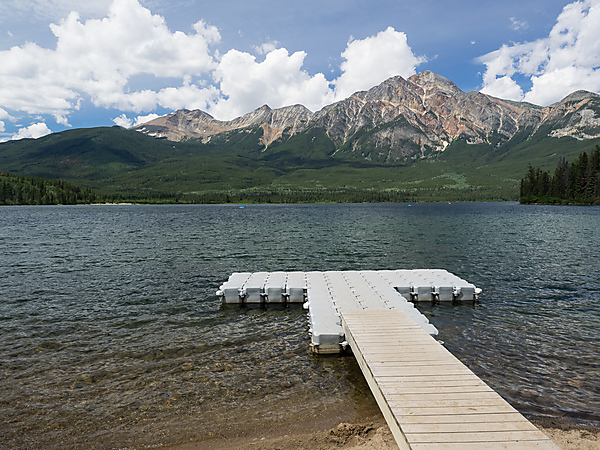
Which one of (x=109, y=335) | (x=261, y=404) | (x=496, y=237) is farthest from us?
(x=496, y=237)

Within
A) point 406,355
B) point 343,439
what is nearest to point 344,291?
point 406,355

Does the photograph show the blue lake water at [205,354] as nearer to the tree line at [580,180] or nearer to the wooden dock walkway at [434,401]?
the wooden dock walkway at [434,401]

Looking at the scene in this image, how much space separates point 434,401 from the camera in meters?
10.1

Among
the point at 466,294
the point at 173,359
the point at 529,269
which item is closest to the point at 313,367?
the point at 173,359

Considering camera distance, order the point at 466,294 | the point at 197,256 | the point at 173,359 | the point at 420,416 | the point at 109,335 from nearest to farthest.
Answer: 1. the point at 420,416
2. the point at 173,359
3. the point at 109,335
4. the point at 466,294
5. the point at 197,256

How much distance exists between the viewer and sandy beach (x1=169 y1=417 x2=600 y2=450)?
1092 centimetres

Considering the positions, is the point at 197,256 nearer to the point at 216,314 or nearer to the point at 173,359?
the point at 216,314

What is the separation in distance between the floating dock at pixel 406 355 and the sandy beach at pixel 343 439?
1.19 m

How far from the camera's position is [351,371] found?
53.2 feet

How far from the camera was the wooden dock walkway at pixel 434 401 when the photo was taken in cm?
846

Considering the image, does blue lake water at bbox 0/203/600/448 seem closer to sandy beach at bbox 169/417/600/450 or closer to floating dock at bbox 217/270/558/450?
sandy beach at bbox 169/417/600/450

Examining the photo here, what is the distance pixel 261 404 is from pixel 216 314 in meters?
12.4

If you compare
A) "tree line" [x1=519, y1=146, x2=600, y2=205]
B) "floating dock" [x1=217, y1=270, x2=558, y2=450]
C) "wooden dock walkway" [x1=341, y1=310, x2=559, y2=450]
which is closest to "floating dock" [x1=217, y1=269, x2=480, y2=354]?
"floating dock" [x1=217, y1=270, x2=558, y2=450]

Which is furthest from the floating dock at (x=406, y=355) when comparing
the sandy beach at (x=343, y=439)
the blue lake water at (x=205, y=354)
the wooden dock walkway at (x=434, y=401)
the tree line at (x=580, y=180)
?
the tree line at (x=580, y=180)
